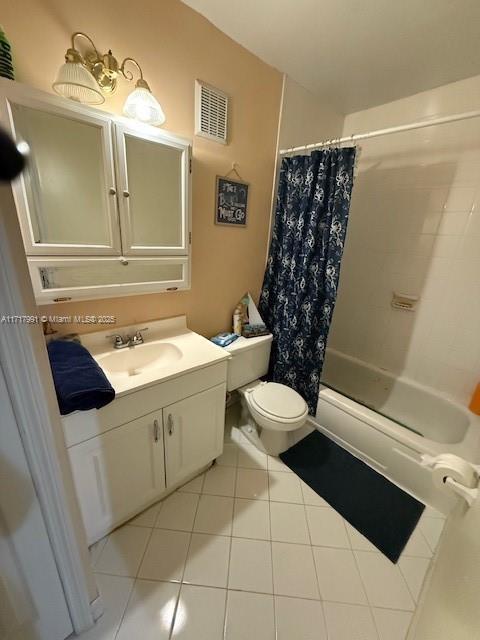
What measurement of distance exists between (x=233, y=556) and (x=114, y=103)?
205 centimetres

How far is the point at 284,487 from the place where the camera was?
1495 millimetres

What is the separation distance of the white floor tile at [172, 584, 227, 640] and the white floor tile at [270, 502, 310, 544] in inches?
13.7

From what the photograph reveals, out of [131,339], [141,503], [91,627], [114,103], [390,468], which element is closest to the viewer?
[91,627]

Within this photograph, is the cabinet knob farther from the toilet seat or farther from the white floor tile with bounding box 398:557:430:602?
the white floor tile with bounding box 398:557:430:602

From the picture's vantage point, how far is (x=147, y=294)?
4.68 feet

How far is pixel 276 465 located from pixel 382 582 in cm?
68

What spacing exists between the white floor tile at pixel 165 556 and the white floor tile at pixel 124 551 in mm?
34

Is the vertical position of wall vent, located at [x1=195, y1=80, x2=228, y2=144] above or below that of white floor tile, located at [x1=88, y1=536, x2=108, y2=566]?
above

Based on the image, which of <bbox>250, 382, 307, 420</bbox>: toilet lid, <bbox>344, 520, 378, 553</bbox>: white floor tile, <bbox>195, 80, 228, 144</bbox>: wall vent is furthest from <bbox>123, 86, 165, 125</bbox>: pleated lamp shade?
<bbox>344, 520, 378, 553</bbox>: white floor tile

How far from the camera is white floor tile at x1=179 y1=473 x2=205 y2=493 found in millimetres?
1438

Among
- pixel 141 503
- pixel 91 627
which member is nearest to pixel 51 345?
pixel 141 503

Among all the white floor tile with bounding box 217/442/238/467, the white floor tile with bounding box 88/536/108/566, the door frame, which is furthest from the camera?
the white floor tile with bounding box 217/442/238/467

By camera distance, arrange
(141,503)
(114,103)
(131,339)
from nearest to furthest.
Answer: (114,103), (141,503), (131,339)

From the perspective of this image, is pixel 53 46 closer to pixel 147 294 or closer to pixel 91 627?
pixel 147 294
